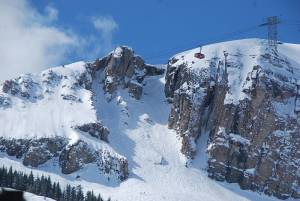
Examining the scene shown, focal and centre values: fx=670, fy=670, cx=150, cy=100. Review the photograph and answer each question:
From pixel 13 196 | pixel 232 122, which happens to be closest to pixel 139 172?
pixel 232 122

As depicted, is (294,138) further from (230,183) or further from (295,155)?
(230,183)

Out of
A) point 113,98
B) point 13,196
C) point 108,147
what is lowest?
point 13,196

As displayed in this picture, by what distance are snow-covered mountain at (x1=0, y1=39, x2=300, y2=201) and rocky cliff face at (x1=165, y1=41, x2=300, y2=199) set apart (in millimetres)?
282

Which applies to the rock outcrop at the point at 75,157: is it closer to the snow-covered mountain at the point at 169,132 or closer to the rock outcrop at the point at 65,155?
the rock outcrop at the point at 65,155

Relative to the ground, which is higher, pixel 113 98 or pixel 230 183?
pixel 113 98

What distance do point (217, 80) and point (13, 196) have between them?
167 meters

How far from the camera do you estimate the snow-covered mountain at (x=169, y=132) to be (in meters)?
158

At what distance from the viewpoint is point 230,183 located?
564 ft

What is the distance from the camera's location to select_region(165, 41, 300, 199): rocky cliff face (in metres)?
175

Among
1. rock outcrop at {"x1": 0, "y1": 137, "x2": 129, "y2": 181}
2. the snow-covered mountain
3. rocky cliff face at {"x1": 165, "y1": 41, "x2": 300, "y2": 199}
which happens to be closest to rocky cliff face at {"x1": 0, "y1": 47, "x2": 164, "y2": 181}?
rock outcrop at {"x1": 0, "y1": 137, "x2": 129, "y2": 181}

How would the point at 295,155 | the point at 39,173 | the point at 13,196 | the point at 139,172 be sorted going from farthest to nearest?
the point at 295,155 < the point at 139,172 < the point at 39,173 < the point at 13,196

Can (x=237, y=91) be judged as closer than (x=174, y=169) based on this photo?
No

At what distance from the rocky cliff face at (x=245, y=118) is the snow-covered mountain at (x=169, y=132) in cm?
28

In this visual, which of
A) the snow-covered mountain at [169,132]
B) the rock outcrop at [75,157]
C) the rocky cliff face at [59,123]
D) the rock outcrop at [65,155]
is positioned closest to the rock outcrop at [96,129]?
the rocky cliff face at [59,123]
